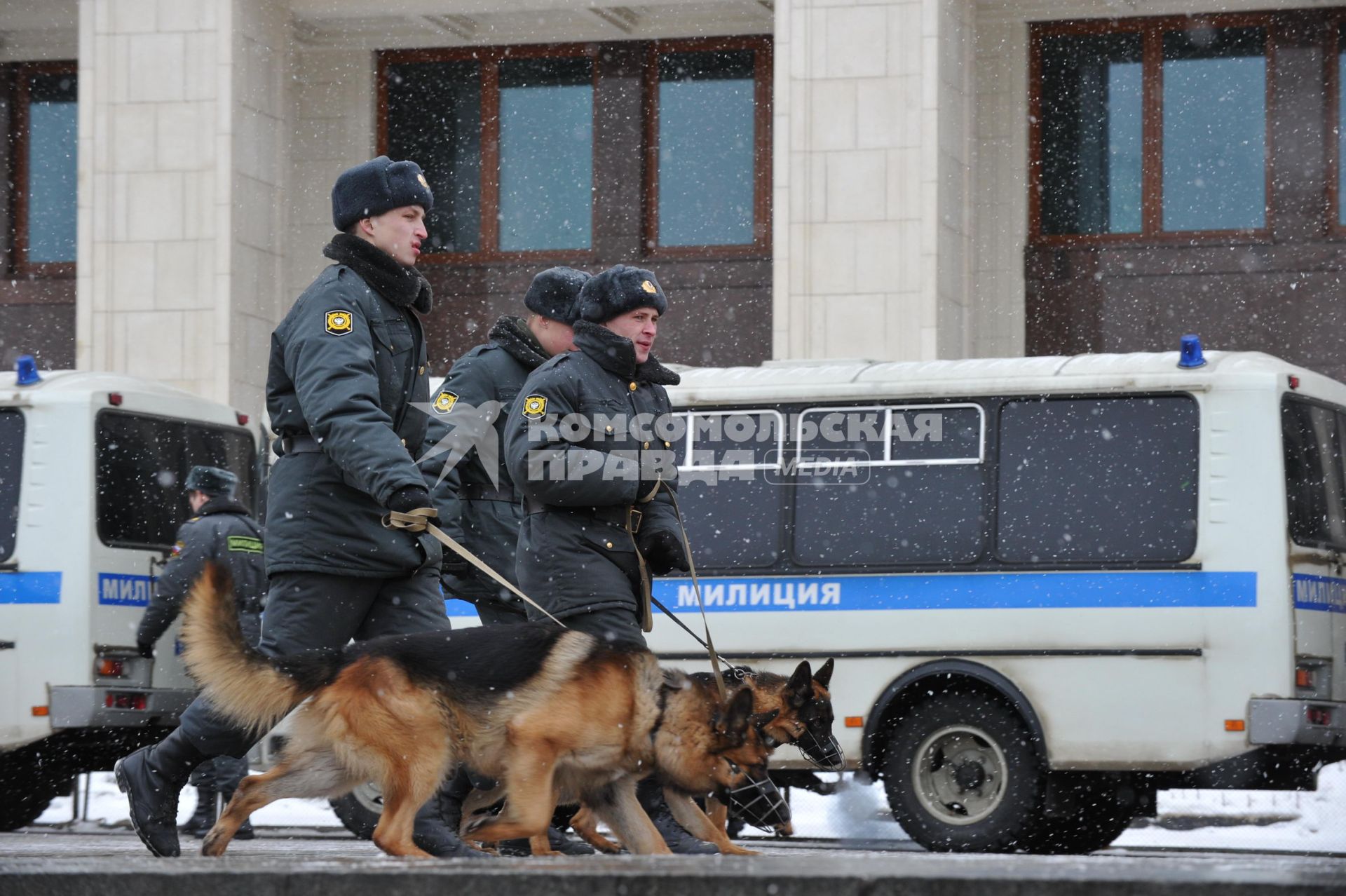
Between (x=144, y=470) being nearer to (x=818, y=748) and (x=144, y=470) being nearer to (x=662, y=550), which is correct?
(x=662, y=550)

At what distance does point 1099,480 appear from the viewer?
11016 mm

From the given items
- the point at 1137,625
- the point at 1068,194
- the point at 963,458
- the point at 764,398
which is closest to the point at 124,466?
the point at 764,398

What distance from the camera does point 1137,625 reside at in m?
10.7

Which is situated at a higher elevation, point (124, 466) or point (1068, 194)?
point (1068, 194)

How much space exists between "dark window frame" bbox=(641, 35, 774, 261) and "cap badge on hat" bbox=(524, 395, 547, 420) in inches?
489

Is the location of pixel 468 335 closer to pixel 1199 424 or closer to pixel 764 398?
pixel 764 398

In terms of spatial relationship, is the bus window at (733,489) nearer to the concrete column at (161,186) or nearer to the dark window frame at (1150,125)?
the concrete column at (161,186)

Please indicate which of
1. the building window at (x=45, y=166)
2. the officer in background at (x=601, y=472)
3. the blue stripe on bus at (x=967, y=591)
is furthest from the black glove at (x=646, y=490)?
the building window at (x=45, y=166)

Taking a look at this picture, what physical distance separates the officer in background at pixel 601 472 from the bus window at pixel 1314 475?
4.67 metres

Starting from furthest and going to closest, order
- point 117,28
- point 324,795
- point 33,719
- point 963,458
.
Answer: point 117,28
point 33,719
point 963,458
point 324,795

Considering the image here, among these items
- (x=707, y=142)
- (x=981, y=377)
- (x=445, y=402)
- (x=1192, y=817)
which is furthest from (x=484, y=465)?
(x=707, y=142)

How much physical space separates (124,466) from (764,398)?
12.6 ft

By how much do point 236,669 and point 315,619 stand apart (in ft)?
1.17

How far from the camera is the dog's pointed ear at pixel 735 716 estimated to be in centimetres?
616
